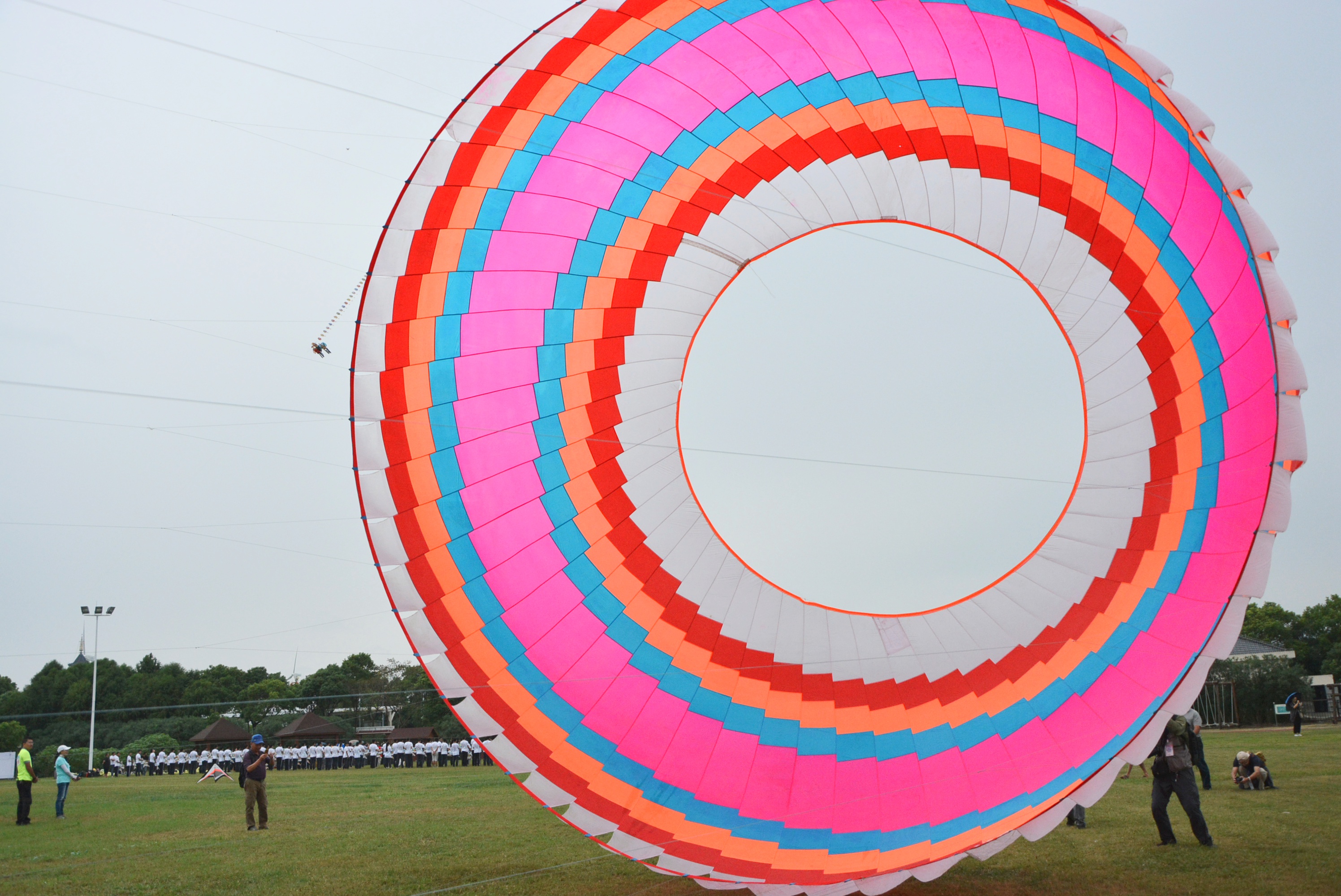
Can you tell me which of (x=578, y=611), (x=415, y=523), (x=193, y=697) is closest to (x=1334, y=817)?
(x=578, y=611)

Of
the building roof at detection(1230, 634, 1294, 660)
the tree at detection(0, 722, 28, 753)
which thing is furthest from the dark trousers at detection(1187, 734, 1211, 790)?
the tree at detection(0, 722, 28, 753)

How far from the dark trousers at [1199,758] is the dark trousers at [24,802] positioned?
43.6ft

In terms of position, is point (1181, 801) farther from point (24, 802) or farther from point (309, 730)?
point (309, 730)

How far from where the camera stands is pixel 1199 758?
9891 mm

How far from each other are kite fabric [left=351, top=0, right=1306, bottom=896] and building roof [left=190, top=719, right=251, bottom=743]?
118 ft

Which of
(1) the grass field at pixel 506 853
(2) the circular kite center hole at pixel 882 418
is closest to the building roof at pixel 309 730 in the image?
(1) the grass field at pixel 506 853

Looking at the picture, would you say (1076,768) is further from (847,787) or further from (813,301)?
(813,301)

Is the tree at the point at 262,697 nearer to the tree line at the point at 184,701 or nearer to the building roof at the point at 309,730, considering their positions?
the tree line at the point at 184,701

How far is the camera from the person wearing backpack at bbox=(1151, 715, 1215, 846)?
699cm

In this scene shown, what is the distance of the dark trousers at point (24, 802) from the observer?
1202cm

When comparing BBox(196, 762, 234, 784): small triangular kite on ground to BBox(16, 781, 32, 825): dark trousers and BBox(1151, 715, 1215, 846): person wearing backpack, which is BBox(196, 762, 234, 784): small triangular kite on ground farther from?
BBox(1151, 715, 1215, 846): person wearing backpack

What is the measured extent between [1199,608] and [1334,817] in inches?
172

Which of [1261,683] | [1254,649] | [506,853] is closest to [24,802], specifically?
[506,853]

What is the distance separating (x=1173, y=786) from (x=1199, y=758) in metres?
3.28
